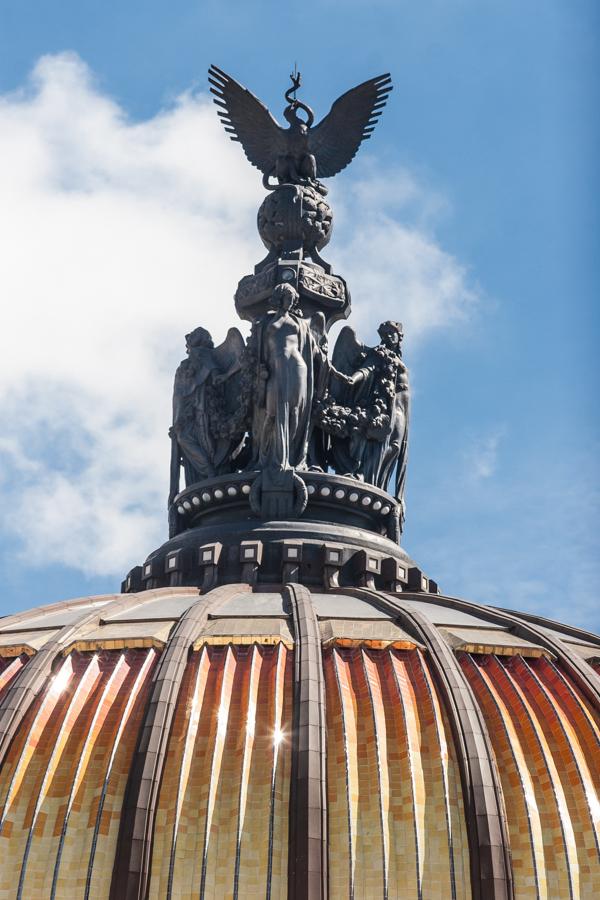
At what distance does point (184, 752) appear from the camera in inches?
833

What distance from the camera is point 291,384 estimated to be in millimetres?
30531

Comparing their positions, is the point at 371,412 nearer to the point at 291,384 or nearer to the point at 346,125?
the point at 291,384

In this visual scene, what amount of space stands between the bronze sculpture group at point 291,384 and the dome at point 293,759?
6.41 meters

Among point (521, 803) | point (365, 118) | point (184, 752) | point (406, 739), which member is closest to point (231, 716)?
point (184, 752)

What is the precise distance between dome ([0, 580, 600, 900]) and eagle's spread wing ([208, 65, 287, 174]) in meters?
14.9

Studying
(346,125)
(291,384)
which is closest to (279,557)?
(291,384)

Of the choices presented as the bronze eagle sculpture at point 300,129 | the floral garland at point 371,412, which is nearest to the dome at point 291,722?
the floral garland at point 371,412

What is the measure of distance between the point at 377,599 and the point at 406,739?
520cm

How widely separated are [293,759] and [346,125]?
2018cm

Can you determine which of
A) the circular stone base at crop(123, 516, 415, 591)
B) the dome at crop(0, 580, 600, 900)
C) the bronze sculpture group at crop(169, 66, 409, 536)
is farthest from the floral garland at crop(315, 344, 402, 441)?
the dome at crop(0, 580, 600, 900)

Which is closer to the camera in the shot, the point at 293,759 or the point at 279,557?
the point at 293,759

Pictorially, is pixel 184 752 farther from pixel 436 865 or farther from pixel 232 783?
pixel 436 865

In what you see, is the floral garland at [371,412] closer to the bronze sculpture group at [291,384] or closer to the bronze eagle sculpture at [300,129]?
the bronze sculpture group at [291,384]

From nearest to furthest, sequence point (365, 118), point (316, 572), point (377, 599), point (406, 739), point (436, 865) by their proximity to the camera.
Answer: point (436, 865) < point (406, 739) < point (377, 599) < point (316, 572) < point (365, 118)
